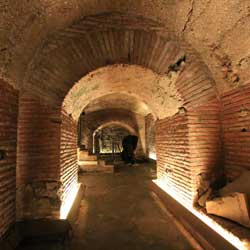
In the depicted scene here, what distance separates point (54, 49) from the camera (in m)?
2.80

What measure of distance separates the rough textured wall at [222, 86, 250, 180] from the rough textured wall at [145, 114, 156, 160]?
7086 millimetres

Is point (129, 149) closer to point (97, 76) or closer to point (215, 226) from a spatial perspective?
point (97, 76)

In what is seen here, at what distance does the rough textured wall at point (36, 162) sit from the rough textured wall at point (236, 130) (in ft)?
9.19

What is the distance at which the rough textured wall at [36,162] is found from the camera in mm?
2668

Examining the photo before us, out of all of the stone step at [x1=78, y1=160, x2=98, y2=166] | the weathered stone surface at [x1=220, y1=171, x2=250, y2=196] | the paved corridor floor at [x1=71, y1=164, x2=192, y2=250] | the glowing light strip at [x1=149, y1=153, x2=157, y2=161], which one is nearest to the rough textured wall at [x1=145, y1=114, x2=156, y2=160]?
the glowing light strip at [x1=149, y1=153, x2=157, y2=161]

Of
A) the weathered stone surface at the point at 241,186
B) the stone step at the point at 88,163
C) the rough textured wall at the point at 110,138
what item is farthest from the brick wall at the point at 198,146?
the rough textured wall at the point at 110,138

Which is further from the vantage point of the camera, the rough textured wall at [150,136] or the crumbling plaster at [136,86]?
the rough textured wall at [150,136]

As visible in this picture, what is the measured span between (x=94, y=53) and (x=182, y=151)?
7.68ft

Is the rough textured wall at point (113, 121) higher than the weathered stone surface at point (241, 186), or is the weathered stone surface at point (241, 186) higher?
the rough textured wall at point (113, 121)

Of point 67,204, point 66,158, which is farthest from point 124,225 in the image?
point 66,158

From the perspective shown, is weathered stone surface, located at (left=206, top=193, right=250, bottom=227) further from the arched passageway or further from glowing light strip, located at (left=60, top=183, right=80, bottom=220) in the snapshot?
glowing light strip, located at (left=60, top=183, right=80, bottom=220)

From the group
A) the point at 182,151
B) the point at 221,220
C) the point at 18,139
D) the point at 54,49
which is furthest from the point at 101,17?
the point at 221,220

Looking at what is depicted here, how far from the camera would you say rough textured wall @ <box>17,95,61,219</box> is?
105 inches

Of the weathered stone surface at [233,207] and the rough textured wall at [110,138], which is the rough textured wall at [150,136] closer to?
the rough textured wall at [110,138]
